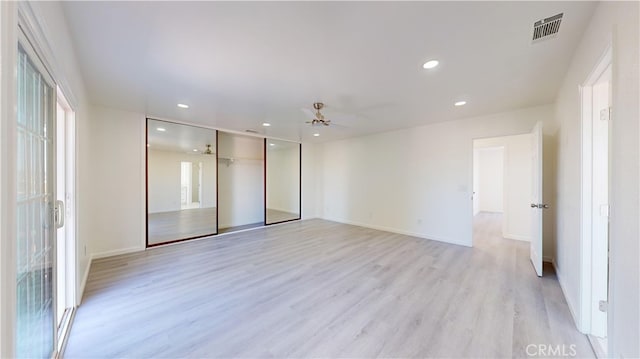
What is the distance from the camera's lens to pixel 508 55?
2.23 metres

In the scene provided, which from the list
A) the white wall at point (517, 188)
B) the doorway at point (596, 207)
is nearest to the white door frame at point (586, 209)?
the doorway at point (596, 207)

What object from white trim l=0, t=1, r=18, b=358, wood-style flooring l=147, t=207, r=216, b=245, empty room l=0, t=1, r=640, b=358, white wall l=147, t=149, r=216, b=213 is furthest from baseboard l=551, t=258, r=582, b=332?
white wall l=147, t=149, r=216, b=213

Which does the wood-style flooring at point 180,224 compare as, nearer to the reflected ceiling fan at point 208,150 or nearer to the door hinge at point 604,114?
the reflected ceiling fan at point 208,150

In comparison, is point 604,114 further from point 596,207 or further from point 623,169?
point 623,169

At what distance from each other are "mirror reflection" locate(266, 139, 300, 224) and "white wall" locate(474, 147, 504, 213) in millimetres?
6664

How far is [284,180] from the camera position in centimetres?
780

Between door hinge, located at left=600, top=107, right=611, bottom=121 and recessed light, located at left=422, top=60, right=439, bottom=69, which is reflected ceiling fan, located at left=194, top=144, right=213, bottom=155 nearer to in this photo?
recessed light, located at left=422, top=60, right=439, bottom=69

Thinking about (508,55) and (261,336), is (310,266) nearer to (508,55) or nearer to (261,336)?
(261,336)

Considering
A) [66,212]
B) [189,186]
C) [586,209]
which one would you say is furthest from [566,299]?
[189,186]

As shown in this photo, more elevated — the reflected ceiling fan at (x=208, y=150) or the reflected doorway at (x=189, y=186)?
the reflected ceiling fan at (x=208, y=150)

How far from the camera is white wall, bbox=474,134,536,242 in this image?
4887 millimetres

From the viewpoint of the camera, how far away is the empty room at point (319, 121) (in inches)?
51.6

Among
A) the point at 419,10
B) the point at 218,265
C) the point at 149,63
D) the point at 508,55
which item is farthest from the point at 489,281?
the point at 149,63

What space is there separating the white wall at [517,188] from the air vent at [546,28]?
143 inches
